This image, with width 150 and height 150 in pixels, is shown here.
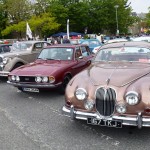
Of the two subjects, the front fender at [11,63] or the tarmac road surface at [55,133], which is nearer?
the tarmac road surface at [55,133]

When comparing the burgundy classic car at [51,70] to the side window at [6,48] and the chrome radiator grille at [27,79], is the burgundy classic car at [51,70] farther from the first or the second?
the side window at [6,48]

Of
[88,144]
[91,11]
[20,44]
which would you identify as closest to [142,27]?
[91,11]

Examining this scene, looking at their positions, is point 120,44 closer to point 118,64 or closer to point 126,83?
point 118,64

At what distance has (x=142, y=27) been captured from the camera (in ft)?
400

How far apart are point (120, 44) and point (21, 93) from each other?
147 inches

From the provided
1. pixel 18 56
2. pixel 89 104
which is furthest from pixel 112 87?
pixel 18 56

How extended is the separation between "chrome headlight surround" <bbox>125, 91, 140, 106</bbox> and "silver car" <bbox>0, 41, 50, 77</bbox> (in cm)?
683

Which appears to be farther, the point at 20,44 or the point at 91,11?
the point at 91,11

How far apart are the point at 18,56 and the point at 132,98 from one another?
7575mm

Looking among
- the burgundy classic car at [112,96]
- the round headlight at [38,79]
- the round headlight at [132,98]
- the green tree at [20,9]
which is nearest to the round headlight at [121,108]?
the burgundy classic car at [112,96]

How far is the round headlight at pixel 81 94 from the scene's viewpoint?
5.02 m

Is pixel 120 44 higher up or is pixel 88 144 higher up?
pixel 120 44

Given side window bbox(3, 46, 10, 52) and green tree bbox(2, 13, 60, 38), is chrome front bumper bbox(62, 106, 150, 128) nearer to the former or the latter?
side window bbox(3, 46, 10, 52)

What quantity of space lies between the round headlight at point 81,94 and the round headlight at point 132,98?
79 centimetres
